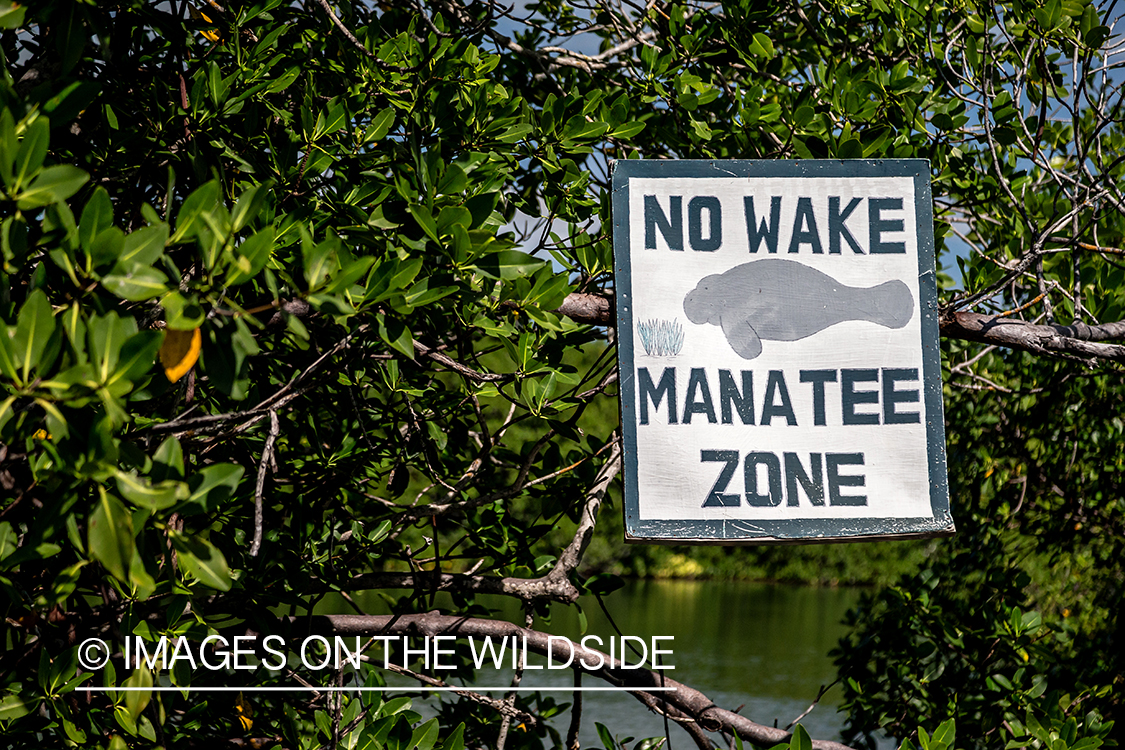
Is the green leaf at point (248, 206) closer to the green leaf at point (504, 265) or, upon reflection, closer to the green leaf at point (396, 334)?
the green leaf at point (396, 334)

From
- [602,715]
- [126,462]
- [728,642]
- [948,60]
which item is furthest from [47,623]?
[728,642]

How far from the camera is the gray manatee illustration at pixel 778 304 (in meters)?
1.81

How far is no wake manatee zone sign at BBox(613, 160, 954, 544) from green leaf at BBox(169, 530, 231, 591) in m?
0.76

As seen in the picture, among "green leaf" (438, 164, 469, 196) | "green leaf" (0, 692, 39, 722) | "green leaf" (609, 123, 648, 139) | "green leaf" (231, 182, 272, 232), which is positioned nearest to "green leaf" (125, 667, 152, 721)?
"green leaf" (0, 692, 39, 722)

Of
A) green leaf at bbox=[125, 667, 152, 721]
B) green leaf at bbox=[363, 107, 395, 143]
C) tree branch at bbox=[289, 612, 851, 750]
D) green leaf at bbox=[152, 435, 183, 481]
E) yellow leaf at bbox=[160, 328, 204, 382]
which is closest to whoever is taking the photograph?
green leaf at bbox=[152, 435, 183, 481]

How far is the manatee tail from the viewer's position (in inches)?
72.4

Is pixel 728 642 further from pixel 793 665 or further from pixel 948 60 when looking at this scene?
pixel 948 60

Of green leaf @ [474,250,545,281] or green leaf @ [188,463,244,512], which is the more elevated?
green leaf @ [474,250,545,281]

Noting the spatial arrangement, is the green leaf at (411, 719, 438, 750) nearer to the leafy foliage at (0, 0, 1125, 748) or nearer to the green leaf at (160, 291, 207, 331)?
the leafy foliage at (0, 0, 1125, 748)

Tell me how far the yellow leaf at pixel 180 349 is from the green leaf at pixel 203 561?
0.88 feet

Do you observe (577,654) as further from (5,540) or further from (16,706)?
(5,540)

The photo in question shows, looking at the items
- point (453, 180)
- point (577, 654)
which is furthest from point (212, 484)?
point (577, 654)

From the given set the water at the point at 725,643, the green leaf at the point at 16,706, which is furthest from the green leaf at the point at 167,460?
the water at the point at 725,643

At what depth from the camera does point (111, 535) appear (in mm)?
1196
